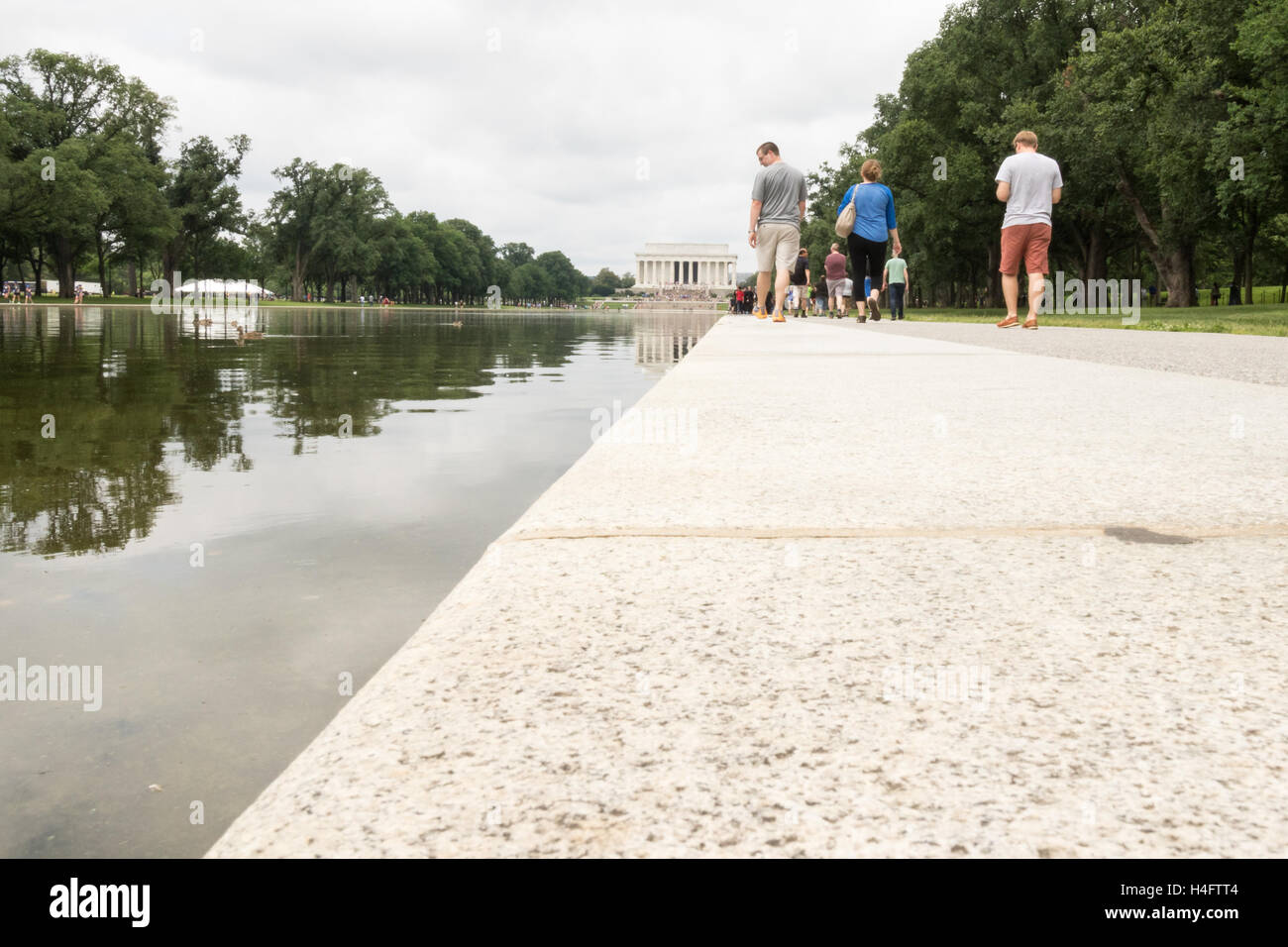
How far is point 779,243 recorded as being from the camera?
46.8 ft

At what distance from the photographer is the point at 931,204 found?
41906 mm

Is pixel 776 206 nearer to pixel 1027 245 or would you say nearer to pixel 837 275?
pixel 1027 245

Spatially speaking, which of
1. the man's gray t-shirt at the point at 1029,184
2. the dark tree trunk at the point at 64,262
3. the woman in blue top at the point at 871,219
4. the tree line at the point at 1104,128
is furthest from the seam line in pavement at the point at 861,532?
the dark tree trunk at the point at 64,262

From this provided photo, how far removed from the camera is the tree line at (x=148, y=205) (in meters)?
57.9

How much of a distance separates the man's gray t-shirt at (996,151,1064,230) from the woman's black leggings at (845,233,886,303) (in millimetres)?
3659

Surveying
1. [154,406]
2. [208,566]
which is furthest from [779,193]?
[208,566]

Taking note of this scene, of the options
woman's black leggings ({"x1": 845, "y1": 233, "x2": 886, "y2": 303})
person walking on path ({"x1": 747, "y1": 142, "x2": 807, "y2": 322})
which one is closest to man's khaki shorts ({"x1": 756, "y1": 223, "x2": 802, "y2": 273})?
person walking on path ({"x1": 747, "y1": 142, "x2": 807, "y2": 322})

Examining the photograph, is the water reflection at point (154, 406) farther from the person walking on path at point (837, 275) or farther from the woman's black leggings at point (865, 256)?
the person walking on path at point (837, 275)

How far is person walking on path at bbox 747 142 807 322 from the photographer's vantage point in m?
13.9

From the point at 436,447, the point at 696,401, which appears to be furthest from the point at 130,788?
the point at 696,401

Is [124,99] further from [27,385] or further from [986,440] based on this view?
[986,440]

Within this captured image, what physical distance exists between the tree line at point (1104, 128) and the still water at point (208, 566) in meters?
24.7

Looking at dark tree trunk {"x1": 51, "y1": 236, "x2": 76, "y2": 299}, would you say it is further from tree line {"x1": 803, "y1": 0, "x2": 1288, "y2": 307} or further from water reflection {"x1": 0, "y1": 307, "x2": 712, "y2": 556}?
water reflection {"x1": 0, "y1": 307, "x2": 712, "y2": 556}

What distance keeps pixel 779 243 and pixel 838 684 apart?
43.7 feet
